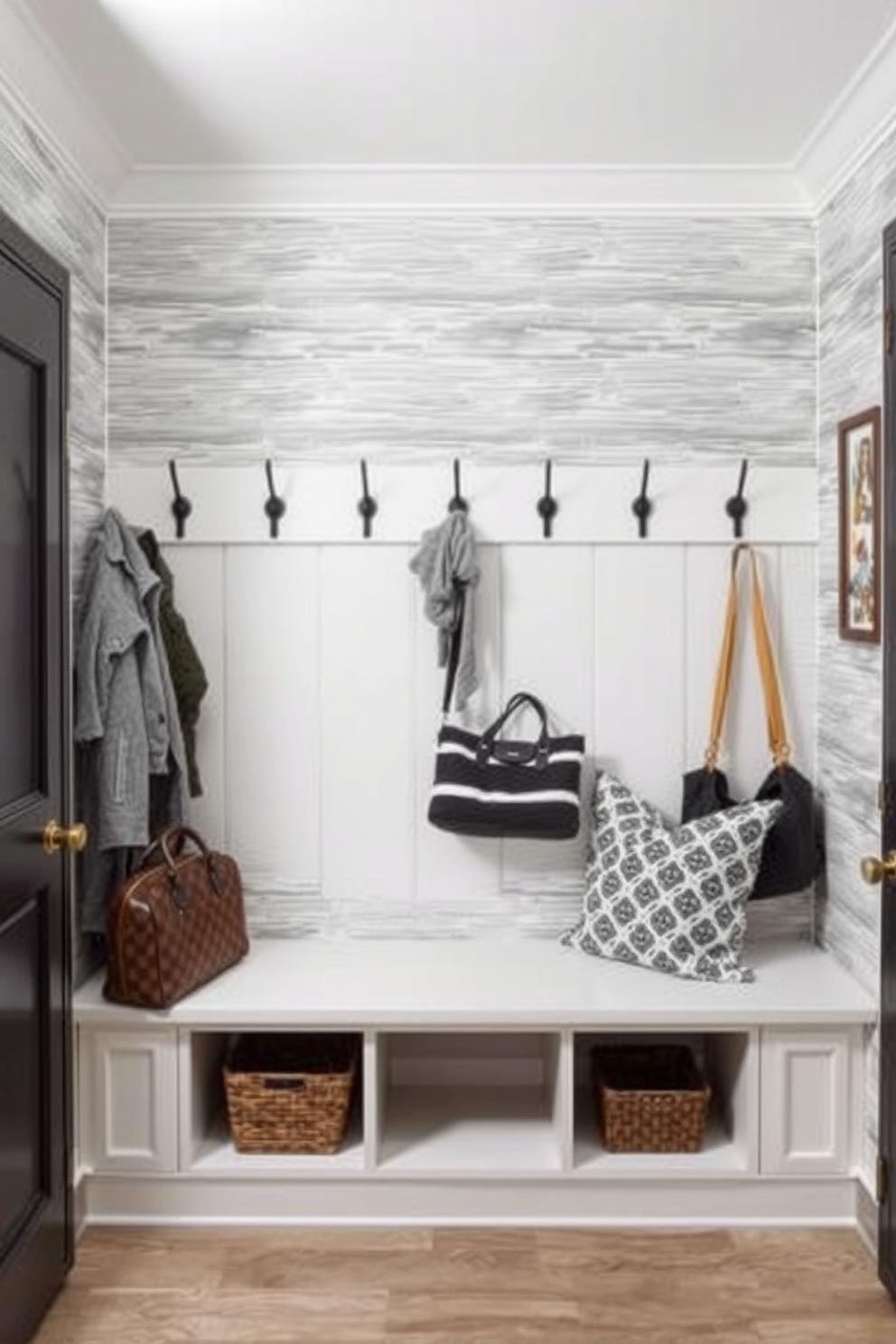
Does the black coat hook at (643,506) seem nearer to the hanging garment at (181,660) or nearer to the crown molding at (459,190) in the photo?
the crown molding at (459,190)

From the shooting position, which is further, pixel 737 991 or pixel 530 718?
pixel 530 718

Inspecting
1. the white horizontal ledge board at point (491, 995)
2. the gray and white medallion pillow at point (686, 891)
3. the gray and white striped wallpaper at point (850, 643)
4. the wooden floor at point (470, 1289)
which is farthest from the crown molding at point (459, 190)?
the wooden floor at point (470, 1289)

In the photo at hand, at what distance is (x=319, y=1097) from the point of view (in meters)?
2.86

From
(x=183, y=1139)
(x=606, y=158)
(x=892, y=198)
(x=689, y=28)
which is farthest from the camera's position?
(x=606, y=158)

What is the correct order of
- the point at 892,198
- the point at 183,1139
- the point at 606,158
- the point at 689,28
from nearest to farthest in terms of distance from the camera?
the point at 689,28
the point at 892,198
the point at 183,1139
the point at 606,158

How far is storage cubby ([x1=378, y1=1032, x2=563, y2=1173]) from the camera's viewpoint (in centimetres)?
287

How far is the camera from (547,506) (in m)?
3.22

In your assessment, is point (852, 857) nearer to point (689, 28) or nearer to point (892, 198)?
point (892, 198)

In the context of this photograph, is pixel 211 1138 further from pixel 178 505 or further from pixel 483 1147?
pixel 178 505

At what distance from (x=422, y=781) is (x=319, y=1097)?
2.68 feet

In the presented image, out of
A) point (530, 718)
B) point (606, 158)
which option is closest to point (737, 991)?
point (530, 718)

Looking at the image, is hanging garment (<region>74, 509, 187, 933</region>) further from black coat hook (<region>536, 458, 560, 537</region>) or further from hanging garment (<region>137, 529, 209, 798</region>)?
black coat hook (<region>536, 458, 560, 537</region>)

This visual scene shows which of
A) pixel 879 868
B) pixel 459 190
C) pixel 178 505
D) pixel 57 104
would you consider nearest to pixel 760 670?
pixel 879 868

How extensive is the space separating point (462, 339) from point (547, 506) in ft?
1.56
